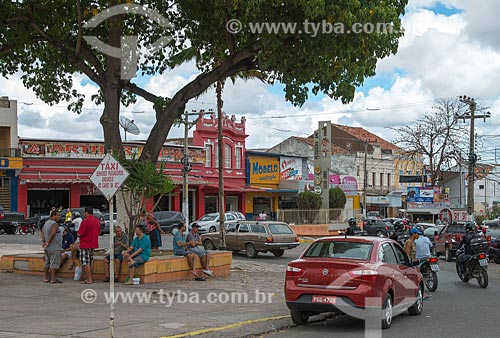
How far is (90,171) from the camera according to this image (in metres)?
45.2

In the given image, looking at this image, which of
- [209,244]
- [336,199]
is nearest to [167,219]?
[336,199]

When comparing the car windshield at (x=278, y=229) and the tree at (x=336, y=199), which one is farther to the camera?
the tree at (x=336, y=199)

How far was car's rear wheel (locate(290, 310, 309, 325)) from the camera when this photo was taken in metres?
11.3

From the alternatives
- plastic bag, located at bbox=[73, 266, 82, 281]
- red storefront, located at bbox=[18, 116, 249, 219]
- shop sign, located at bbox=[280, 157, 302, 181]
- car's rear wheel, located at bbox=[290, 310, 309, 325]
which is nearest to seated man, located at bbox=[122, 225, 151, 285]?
plastic bag, located at bbox=[73, 266, 82, 281]

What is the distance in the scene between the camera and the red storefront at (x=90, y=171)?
44312 millimetres

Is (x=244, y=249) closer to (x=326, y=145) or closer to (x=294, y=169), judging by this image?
(x=326, y=145)

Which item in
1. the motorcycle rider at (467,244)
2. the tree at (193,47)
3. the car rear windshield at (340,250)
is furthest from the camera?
the motorcycle rider at (467,244)

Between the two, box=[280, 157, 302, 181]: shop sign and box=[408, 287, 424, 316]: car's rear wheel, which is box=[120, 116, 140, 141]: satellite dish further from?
box=[408, 287, 424, 316]: car's rear wheel

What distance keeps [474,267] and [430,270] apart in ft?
6.96

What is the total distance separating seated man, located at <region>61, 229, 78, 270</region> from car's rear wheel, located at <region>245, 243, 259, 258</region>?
10.8m

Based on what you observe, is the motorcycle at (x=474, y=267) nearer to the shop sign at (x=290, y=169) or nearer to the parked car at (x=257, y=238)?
the parked car at (x=257, y=238)

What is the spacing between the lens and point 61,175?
147ft

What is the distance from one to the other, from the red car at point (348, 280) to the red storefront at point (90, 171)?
29.9 m

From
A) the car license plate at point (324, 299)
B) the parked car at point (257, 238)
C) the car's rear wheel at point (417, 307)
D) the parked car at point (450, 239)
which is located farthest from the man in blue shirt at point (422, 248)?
the parked car at point (450, 239)
